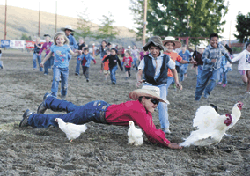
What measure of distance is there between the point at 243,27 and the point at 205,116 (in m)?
42.0

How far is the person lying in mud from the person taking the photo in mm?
3639

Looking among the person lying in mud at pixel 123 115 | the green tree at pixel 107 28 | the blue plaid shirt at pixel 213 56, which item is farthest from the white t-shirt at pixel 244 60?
the green tree at pixel 107 28

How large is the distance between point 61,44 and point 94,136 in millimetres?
3519

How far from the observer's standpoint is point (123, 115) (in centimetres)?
383

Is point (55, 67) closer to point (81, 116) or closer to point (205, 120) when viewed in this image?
point (81, 116)

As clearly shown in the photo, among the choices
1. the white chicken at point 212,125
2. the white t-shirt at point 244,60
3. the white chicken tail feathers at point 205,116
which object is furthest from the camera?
the white t-shirt at point 244,60

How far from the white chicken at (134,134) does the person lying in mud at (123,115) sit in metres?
0.08

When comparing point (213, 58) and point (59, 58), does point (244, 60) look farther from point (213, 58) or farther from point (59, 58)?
point (59, 58)

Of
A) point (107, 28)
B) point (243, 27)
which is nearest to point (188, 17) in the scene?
point (243, 27)

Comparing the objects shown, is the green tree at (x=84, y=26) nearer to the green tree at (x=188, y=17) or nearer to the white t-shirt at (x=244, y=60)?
the green tree at (x=188, y=17)

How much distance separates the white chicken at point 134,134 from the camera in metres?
3.61

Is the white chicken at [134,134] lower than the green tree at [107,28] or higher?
lower

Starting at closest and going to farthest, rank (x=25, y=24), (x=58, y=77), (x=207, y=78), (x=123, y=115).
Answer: (x=123, y=115) < (x=58, y=77) < (x=207, y=78) < (x=25, y=24)

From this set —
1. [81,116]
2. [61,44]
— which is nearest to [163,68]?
[81,116]
